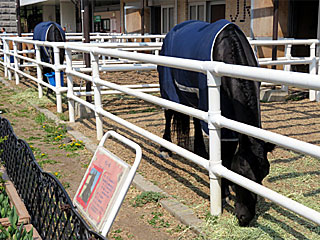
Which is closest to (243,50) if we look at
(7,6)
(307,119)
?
(307,119)

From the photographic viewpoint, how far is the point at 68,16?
1157 inches

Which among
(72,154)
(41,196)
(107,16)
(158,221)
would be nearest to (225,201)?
(158,221)

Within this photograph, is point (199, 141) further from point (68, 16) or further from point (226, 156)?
point (68, 16)

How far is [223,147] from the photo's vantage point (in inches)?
142

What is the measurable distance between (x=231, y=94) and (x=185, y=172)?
1.52 meters

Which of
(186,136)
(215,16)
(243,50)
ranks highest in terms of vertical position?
(215,16)

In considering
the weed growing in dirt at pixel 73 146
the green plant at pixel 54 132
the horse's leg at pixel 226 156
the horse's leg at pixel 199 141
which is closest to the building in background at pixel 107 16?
the green plant at pixel 54 132

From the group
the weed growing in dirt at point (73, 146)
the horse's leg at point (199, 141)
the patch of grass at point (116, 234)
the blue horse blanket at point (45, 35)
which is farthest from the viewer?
the blue horse blanket at point (45, 35)

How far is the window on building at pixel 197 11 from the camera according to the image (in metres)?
15.5

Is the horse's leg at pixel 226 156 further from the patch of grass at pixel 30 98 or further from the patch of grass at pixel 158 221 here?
the patch of grass at pixel 30 98

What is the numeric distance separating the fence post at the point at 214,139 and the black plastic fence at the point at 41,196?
1108 millimetres

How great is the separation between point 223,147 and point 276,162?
143cm

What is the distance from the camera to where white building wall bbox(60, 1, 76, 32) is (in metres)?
29.1

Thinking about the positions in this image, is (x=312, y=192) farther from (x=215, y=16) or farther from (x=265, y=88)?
(x=215, y=16)
